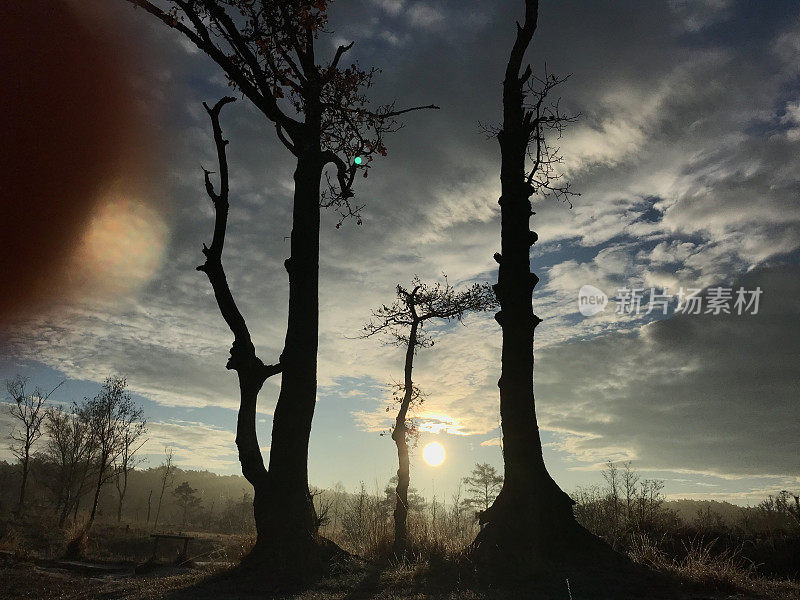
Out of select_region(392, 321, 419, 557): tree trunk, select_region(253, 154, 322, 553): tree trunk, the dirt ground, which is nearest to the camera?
the dirt ground

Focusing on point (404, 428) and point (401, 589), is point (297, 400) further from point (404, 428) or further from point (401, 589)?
point (404, 428)

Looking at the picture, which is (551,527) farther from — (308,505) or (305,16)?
(305,16)

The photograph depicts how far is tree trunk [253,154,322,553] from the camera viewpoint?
22.6 feet

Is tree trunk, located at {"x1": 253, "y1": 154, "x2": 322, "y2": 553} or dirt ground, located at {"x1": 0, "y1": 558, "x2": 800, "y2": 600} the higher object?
tree trunk, located at {"x1": 253, "y1": 154, "x2": 322, "y2": 553}

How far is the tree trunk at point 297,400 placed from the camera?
6883 millimetres

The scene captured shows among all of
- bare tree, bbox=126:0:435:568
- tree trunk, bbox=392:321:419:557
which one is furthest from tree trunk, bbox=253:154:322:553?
tree trunk, bbox=392:321:419:557

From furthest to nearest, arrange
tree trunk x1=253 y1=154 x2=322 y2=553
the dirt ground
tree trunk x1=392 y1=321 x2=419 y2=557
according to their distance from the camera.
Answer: tree trunk x1=392 y1=321 x2=419 y2=557 → tree trunk x1=253 y1=154 x2=322 y2=553 → the dirt ground

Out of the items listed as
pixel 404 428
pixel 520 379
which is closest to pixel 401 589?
pixel 520 379

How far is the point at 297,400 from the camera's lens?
7547 millimetres

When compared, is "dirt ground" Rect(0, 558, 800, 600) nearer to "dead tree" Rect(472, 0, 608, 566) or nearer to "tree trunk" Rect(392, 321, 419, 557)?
"dead tree" Rect(472, 0, 608, 566)

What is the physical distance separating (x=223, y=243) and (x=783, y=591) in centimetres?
826

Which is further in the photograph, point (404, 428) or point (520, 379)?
point (404, 428)

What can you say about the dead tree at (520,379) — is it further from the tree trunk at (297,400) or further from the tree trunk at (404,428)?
the tree trunk at (404,428)

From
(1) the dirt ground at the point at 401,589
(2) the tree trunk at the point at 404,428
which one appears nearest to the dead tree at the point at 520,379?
(1) the dirt ground at the point at 401,589
